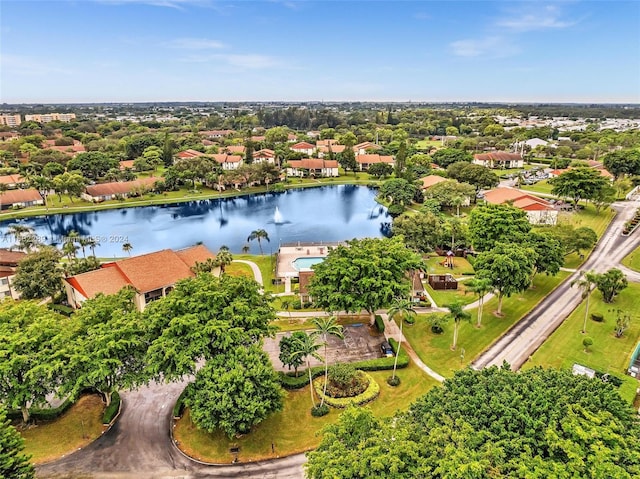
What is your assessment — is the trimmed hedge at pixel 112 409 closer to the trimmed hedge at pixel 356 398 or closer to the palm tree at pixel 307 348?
the palm tree at pixel 307 348

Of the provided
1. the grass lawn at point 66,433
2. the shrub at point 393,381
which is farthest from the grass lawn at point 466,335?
the grass lawn at point 66,433

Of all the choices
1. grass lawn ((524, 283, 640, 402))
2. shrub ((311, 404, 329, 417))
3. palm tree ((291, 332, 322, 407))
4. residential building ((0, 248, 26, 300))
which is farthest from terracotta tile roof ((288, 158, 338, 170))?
shrub ((311, 404, 329, 417))

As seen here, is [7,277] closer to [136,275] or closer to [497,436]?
[136,275]

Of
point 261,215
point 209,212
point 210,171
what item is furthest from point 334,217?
point 210,171

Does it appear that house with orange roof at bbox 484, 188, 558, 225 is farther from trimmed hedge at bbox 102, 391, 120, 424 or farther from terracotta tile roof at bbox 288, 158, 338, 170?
trimmed hedge at bbox 102, 391, 120, 424

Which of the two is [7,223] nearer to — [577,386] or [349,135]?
[577,386]

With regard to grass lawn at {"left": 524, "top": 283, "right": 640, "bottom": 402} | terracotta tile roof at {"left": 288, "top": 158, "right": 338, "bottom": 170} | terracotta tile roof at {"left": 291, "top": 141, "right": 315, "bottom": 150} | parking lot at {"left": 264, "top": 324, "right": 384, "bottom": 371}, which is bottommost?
parking lot at {"left": 264, "top": 324, "right": 384, "bottom": 371}
